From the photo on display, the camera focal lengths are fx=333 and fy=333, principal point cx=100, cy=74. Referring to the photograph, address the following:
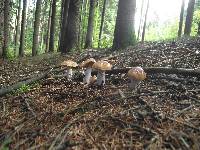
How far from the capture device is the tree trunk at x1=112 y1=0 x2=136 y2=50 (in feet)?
36.1

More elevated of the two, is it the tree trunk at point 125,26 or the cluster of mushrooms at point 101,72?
the tree trunk at point 125,26

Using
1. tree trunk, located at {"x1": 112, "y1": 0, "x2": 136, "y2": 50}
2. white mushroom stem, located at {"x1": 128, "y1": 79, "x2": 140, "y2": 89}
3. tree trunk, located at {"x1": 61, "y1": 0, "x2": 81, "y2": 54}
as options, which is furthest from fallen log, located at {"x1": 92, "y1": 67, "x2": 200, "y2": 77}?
tree trunk, located at {"x1": 61, "y1": 0, "x2": 81, "y2": 54}

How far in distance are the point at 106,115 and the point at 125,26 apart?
713 cm

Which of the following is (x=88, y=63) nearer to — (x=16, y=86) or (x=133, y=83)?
(x=133, y=83)

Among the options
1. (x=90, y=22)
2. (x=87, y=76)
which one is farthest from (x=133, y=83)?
(x=90, y=22)

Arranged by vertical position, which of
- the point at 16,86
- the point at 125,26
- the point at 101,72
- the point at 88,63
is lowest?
the point at 16,86

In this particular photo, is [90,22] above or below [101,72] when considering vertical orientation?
above

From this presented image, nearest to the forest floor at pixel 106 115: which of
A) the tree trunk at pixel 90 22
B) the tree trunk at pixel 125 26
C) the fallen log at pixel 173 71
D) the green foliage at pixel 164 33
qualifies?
the fallen log at pixel 173 71

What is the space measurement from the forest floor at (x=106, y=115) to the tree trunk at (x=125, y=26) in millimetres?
4824

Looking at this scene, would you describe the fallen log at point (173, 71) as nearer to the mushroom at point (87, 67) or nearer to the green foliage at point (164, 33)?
the mushroom at point (87, 67)

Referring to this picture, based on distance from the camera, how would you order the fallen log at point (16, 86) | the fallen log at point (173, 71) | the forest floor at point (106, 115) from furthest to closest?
1. the fallen log at point (16, 86)
2. the fallen log at point (173, 71)
3. the forest floor at point (106, 115)

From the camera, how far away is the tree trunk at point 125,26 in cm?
1099

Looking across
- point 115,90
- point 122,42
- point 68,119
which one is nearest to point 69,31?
point 122,42

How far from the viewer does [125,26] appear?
11047 mm
